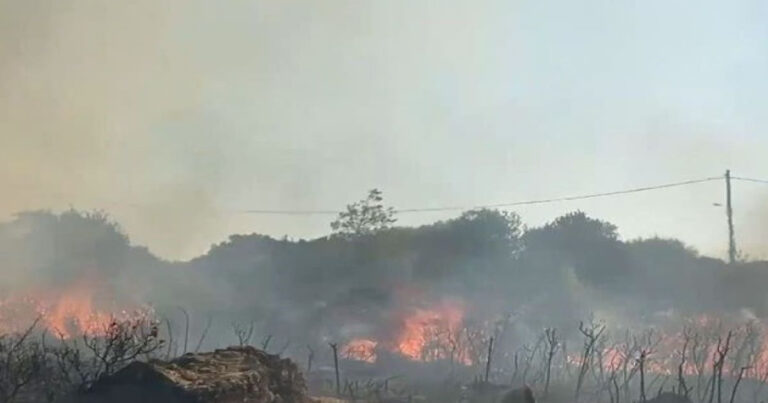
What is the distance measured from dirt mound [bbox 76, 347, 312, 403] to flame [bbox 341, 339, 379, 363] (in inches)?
1134

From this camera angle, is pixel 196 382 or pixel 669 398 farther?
pixel 669 398

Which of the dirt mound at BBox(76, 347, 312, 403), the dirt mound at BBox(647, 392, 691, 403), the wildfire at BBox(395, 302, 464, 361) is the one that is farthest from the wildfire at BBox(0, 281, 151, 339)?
the dirt mound at BBox(647, 392, 691, 403)

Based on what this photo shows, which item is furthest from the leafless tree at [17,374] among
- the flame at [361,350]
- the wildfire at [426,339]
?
the wildfire at [426,339]

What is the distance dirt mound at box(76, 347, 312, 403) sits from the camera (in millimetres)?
21141

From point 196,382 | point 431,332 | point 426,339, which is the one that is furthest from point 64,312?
point 196,382

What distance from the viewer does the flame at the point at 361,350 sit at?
177ft

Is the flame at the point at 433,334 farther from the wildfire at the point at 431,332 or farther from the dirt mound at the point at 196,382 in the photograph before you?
the dirt mound at the point at 196,382

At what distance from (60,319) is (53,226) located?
489 centimetres

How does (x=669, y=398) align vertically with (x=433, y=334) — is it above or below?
below

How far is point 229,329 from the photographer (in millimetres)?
51656

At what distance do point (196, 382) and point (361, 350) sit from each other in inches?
1330

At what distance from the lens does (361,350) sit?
55.0 metres

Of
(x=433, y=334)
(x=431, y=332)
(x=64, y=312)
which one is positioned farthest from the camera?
(x=431, y=332)

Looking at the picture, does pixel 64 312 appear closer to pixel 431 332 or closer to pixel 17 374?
pixel 431 332
